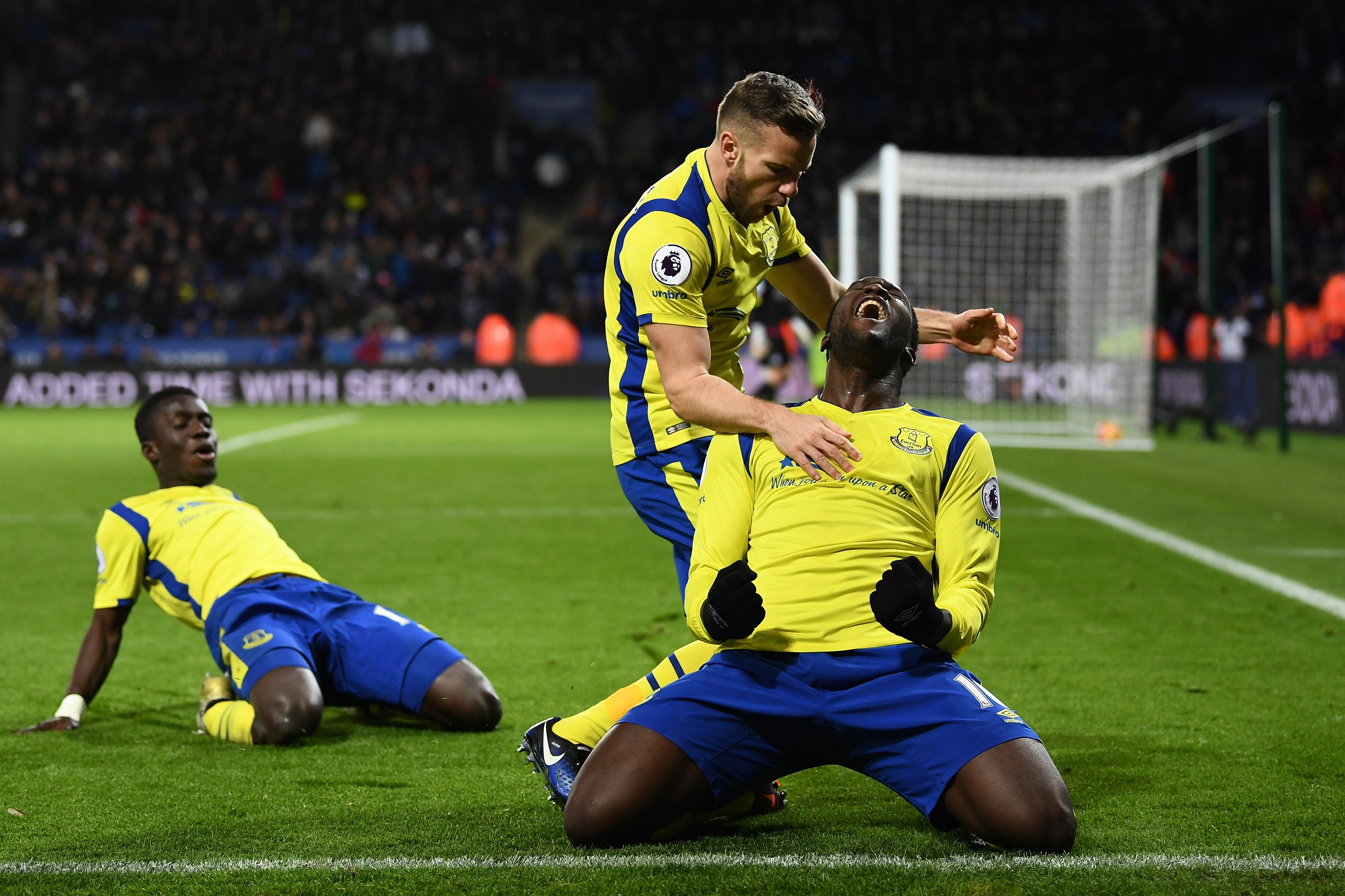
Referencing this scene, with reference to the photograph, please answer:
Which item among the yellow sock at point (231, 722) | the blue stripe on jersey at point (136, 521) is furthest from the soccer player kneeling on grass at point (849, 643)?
the blue stripe on jersey at point (136, 521)

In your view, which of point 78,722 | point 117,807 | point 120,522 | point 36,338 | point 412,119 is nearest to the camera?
point 117,807

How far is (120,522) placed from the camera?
4.62 meters

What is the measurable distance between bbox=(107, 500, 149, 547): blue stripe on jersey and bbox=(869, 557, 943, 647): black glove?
2728 millimetres

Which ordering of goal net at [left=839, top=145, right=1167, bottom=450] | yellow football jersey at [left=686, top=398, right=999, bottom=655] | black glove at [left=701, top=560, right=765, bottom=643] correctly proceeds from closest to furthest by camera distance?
black glove at [left=701, top=560, right=765, bottom=643] → yellow football jersey at [left=686, top=398, right=999, bottom=655] → goal net at [left=839, top=145, right=1167, bottom=450]

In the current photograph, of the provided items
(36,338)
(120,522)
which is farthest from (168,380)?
(120,522)

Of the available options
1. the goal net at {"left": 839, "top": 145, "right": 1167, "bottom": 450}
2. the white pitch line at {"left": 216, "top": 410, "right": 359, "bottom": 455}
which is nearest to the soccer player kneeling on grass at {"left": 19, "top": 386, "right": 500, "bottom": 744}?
the goal net at {"left": 839, "top": 145, "right": 1167, "bottom": 450}

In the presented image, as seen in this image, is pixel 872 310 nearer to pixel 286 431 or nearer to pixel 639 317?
pixel 639 317

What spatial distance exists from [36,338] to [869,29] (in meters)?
19.6

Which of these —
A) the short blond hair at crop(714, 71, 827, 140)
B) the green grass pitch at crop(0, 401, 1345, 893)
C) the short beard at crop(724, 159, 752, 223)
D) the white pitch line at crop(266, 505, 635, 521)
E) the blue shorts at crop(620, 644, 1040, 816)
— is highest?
the short blond hair at crop(714, 71, 827, 140)

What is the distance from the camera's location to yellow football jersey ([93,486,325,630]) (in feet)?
15.0

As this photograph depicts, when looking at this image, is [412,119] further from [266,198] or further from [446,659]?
[446,659]

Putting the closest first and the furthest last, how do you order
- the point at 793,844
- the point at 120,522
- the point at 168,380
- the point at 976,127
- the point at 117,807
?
the point at 793,844
the point at 117,807
the point at 120,522
the point at 168,380
the point at 976,127

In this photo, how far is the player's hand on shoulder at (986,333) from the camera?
385cm

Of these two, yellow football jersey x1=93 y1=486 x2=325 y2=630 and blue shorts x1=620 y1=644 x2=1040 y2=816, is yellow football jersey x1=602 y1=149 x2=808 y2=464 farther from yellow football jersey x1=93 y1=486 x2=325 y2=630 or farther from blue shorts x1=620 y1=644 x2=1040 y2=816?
yellow football jersey x1=93 y1=486 x2=325 y2=630
